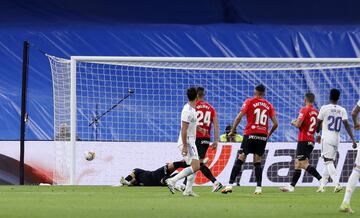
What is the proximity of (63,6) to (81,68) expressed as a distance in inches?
217

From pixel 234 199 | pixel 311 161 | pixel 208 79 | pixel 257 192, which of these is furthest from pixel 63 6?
pixel 234 199

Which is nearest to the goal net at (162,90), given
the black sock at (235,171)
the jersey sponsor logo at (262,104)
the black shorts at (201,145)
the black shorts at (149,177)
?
the black shorts at (149,177)

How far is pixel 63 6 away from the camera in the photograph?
3003cm

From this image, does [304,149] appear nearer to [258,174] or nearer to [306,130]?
[306,130]

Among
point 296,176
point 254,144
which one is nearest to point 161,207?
point 254,144

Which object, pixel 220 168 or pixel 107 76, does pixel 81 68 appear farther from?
pixel 220 168

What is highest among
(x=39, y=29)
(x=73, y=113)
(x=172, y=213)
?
(x=39, y=29)

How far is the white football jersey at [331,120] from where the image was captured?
18794 mm

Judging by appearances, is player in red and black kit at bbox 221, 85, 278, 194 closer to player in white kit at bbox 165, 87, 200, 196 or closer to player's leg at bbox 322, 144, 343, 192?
player in white kit at bbox 165, 87, 200, 196

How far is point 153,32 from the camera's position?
28.8 meters

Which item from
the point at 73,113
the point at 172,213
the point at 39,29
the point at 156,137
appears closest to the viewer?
the point at 172,213

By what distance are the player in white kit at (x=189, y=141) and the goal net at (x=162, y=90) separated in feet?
20.3

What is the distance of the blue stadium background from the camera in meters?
27.6

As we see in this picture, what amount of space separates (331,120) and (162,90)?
656 centimetres
